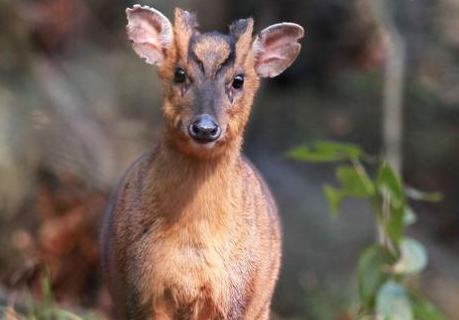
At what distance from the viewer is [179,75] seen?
5457mm

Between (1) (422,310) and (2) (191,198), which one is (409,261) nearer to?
(1) (422,310)

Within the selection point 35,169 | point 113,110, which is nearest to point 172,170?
point 35,169

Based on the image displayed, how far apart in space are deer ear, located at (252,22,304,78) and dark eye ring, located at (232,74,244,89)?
0.80 feet

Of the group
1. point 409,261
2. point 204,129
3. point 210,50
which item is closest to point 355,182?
point 409,261

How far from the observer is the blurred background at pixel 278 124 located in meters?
9.61

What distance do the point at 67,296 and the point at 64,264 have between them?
0.29m

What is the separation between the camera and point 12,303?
7129 millimetres

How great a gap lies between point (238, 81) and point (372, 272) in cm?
200

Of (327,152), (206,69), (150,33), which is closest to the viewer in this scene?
(206,69)

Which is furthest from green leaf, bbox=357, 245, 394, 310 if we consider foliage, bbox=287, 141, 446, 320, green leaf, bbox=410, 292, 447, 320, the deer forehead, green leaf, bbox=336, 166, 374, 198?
the deer forehead

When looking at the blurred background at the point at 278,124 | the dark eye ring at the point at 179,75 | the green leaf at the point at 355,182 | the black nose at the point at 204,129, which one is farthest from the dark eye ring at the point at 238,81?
the blurred background at the point at 278,124

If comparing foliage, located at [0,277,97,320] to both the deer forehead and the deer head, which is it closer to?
the deer head

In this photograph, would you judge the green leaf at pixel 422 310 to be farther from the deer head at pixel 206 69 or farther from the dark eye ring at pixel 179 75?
the dark eye ring at pixel 179 75

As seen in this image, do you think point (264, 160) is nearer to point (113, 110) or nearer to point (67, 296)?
point (113, 110)
